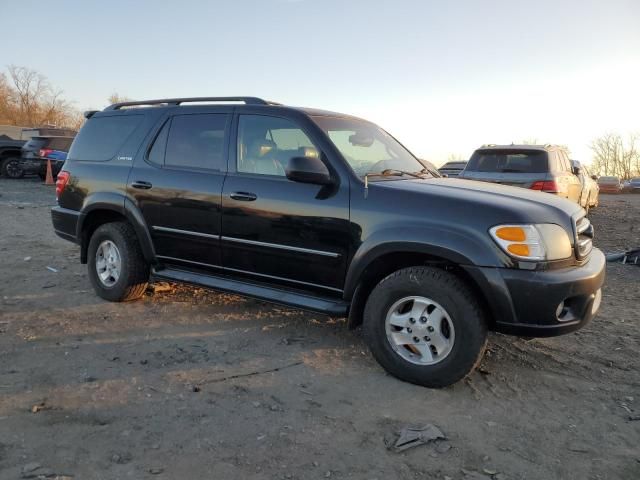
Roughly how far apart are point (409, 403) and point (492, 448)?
1.89 feet

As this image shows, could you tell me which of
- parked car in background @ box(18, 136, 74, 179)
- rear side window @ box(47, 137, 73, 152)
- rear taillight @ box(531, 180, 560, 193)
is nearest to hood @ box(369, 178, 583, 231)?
rear taillight @ box(531, 180, 560, 193)

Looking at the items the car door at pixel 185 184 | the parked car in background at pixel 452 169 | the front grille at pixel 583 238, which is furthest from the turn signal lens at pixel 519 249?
the parked car in background at pixel 452 169

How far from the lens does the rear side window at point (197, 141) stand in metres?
4.17

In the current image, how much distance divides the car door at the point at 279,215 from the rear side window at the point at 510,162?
16.7ft

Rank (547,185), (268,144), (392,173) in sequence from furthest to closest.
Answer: (547,185)
(268,144)
(392,173)

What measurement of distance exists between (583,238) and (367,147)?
1749 millimetres

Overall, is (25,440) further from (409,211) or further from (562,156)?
(562,156)

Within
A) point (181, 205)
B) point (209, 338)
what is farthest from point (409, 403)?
point (181, 205)

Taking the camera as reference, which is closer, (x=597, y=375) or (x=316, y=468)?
(x=316, y=468)

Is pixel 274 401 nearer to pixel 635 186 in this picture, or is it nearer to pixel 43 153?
pixel 43 153

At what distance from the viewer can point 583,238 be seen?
3.39 meters

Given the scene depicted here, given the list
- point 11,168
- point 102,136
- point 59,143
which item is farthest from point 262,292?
point 11,168

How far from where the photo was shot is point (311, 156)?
3662 millimetres

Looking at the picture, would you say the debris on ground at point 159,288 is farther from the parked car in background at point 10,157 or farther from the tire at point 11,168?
the parked car in background at point 10,157
